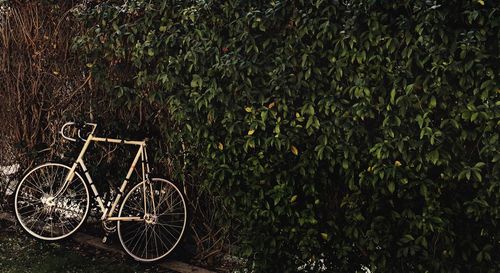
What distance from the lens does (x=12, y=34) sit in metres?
6.73

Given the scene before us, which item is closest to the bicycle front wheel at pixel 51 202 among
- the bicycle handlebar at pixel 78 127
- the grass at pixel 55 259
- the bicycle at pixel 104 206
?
the bicycle at pixel 104 206

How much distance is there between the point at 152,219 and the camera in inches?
227

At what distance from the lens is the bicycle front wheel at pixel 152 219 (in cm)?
575

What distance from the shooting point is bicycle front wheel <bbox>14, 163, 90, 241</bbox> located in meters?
6.23

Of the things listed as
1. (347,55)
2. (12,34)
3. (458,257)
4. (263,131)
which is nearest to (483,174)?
(458,257)

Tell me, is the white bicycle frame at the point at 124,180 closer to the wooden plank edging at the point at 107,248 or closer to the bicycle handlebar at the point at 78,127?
the bicycle handlebar at the point at 78,127

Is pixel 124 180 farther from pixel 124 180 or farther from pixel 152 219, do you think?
pixel 152 219

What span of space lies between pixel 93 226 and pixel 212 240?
1.53 metres

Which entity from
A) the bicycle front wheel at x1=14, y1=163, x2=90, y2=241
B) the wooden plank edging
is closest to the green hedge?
the wooden plank edging

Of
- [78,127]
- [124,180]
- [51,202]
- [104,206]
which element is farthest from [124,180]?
[51,202]

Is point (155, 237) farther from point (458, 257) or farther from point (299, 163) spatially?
point (458, 257)

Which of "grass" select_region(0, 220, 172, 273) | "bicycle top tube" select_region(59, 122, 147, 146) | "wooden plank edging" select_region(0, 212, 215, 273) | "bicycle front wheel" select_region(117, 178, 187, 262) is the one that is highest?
"bicycle top tube" select_region(59, 122, 147, 146)

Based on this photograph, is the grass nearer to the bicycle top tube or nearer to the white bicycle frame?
the white bicycle frame

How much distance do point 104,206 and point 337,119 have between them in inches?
105
